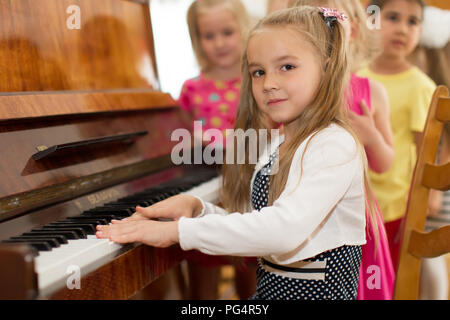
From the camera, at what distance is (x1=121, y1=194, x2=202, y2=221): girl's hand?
1.03 meters

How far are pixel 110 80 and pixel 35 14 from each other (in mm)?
327

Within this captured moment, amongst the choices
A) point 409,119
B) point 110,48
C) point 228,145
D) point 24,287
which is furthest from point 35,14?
point 409,119

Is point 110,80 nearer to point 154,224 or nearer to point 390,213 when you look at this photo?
point 154,224

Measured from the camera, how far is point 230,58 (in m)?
2.10

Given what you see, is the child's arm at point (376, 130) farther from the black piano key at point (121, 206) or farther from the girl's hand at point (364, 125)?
the black piano key at point (121, 206)

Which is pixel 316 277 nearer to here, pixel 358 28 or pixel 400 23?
pixel 358 28

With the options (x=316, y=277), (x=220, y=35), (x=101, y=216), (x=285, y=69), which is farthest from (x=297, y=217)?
(x=220, y=35)

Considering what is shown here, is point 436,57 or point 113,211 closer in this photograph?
point 113,211

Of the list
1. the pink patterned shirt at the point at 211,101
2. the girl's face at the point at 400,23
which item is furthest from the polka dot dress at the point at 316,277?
the girl's face at the point at 400,23

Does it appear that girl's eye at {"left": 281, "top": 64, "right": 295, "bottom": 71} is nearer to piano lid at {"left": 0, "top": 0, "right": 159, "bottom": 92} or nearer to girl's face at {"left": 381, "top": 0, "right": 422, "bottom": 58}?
piano lid at {"left": 0, "top": 0, "right": 159, "bottom": 92}

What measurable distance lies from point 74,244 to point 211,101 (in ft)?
4.28

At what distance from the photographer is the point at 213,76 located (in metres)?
2.17

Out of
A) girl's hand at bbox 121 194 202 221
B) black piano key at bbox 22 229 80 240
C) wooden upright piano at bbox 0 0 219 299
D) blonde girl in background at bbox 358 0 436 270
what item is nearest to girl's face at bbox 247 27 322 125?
girl's hand at bbox 121 194 202 221

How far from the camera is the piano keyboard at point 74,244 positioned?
2.51 feet
